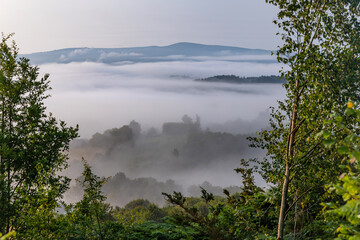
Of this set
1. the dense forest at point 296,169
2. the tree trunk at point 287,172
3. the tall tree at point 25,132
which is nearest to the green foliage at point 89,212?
the dense forest at point 296,169

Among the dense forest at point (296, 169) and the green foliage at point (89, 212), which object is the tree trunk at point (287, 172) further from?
the green foliage at point (89, 212)

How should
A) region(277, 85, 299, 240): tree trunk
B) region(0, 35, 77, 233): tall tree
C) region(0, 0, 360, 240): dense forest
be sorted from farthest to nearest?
region(0, 35, 77, 233): tall tree → region(277, 85, 299, 240): tree trunk → region(0, 0, 360, 240): dense forest

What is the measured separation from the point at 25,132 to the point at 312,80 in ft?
34.9

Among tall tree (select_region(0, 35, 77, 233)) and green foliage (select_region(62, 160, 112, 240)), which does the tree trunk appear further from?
tall tree (select_region(0, 35, 77, 233))

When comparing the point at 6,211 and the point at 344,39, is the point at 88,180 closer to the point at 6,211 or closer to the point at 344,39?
the point at 6,211

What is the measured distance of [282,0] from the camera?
625 centimetres

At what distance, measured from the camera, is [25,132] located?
12.6 meters

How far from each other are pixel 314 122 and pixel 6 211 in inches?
395

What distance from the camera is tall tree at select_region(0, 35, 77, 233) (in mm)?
11945

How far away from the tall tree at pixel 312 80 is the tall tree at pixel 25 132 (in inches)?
339

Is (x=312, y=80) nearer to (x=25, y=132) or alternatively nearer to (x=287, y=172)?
(x=287, y=172)

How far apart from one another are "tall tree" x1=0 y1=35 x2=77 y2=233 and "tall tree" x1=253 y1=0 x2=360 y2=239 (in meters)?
8.60

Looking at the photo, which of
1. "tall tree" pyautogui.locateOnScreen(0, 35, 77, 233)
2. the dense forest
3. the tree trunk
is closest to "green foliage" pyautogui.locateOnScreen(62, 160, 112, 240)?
the dense forest

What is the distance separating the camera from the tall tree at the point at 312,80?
570cm
